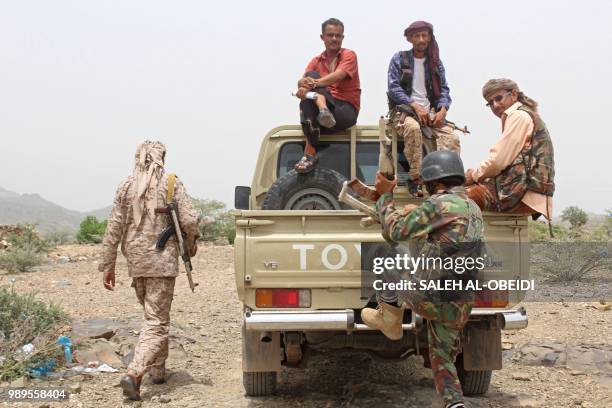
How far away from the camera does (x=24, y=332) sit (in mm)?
5852

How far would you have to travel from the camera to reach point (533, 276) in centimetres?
1233

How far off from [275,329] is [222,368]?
2129 mm

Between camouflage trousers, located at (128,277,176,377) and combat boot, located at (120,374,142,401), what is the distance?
21 centimetres

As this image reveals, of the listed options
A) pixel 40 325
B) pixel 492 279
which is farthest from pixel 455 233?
pixel 40 325

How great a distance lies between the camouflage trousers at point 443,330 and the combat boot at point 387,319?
123 millimetres

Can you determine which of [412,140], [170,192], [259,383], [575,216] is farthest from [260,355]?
[575,216]

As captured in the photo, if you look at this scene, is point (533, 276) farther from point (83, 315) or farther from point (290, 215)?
point (290, 215)

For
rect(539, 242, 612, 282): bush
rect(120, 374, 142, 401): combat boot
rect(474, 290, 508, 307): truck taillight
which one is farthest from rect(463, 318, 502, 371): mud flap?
rect(539, 242, 612, 282): bush

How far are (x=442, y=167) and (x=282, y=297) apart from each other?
139 centimetres

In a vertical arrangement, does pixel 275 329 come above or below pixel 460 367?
above

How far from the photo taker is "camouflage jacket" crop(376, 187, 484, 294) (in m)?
4.03

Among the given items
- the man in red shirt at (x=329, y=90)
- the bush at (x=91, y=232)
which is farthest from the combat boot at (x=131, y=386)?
the bush at (x=91, y=232)

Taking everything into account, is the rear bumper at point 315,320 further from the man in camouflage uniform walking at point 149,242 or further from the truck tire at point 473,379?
the man in camouflage uniform walking at point 149,242

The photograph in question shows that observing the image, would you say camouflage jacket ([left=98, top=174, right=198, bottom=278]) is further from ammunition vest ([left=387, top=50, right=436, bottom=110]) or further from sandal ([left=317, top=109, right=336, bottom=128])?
ammunition vest ([left=387, top=50, right=436, bottom=110])
